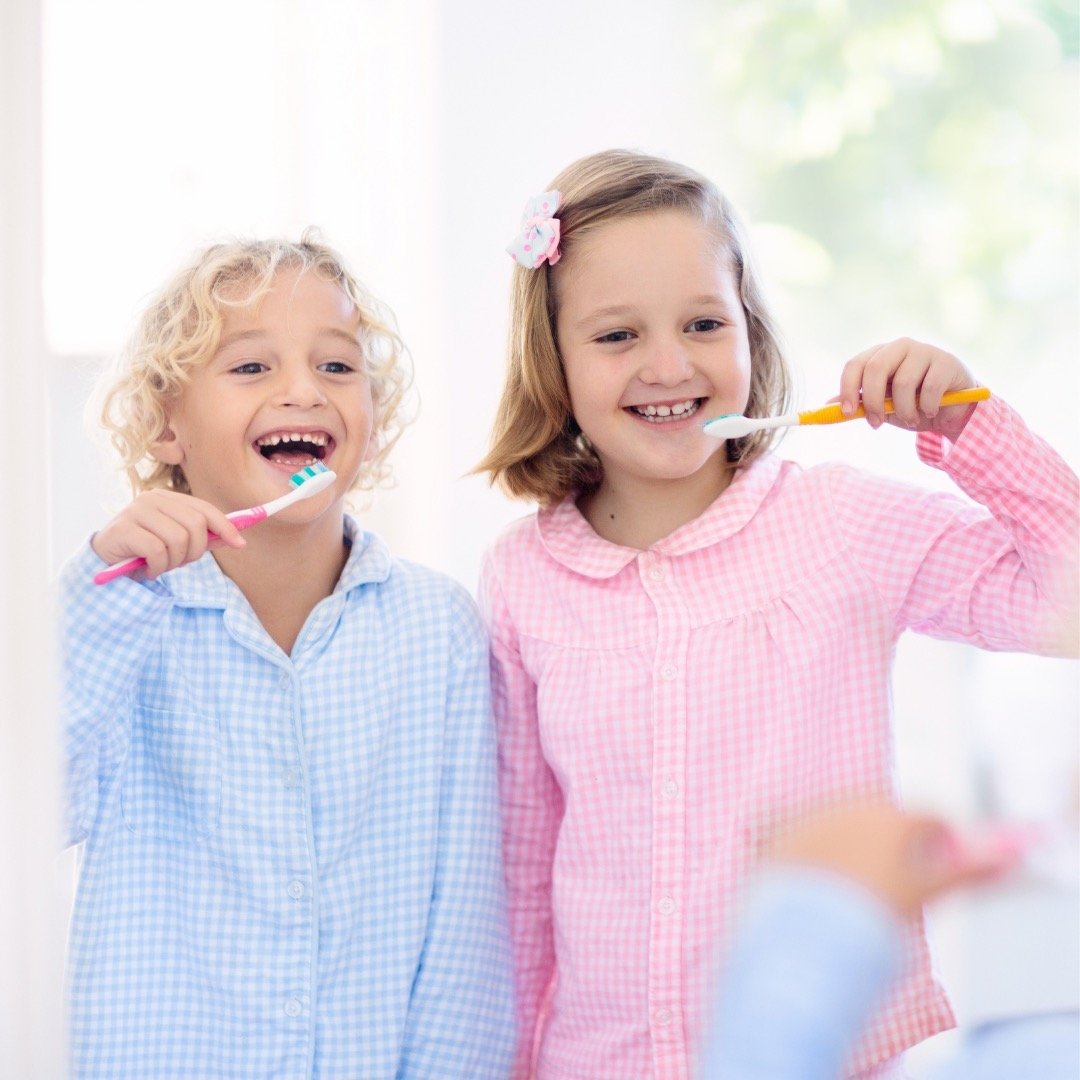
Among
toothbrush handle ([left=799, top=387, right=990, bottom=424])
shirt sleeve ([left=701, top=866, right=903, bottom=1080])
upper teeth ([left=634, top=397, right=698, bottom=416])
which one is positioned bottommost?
shirt sleeve ([left=701, top=866, right=903, bottom=1080])

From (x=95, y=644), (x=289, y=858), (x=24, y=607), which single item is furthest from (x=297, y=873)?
(x=24, y=607)

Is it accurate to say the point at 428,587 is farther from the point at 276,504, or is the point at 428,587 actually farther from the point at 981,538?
the point at 981,538

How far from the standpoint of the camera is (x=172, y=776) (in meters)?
1.04

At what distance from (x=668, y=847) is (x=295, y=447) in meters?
0.44

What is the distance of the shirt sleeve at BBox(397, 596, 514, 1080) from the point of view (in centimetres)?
103

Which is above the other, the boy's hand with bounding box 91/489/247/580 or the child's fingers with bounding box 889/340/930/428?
the child's fingers with bounding box 889/340/930/428

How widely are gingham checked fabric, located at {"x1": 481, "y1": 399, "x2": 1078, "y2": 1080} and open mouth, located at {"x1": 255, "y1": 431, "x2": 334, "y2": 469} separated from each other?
0.23 metres

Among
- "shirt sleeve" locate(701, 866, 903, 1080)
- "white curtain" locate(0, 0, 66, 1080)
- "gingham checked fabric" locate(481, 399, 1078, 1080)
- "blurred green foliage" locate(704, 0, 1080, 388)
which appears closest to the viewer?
"shirt sleeve" locate(701, 866, 903, 1080)

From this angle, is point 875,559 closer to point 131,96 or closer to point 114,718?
point 114,718

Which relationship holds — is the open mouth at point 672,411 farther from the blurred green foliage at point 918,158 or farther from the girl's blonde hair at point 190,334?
the girl's blonde hair at point 190,334

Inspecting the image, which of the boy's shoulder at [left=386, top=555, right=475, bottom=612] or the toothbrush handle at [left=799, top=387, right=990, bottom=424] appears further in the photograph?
the boy's shoulder at [left=386, top=555, right=475, bottom=612]

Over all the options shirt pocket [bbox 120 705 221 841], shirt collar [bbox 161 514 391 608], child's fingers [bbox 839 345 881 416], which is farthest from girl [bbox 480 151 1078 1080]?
shirt pocket [bbox 120 705 221 841]

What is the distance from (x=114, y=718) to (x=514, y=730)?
1.07 ft

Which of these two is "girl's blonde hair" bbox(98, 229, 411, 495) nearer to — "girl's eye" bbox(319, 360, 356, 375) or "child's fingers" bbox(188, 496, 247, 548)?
"girl's eye" bbox(319, 360, 356, 375)
